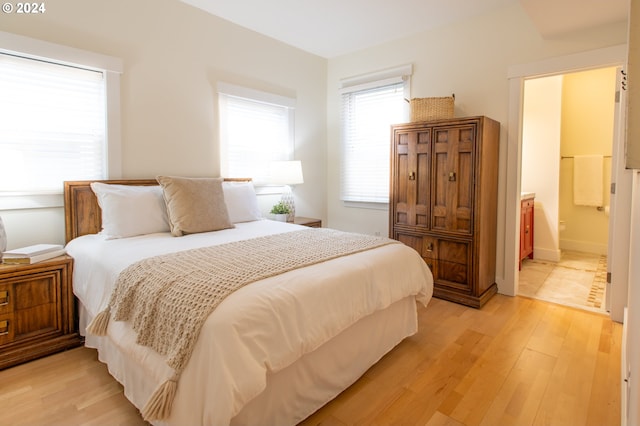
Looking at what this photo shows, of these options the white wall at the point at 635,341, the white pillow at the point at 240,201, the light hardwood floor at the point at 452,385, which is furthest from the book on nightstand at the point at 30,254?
the white wall at the point at 635,341

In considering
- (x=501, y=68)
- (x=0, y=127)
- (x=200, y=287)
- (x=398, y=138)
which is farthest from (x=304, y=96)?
(x=200, y=287)

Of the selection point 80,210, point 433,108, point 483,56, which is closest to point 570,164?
point 483,56

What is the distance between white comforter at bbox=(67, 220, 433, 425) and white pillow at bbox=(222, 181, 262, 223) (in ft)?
2.52

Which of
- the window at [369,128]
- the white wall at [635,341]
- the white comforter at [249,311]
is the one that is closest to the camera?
the white wall at [635,341]

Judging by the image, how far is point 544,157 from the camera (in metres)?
4.79

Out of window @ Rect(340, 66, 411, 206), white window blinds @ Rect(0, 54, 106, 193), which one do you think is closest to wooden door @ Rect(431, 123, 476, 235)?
window @ Rect(340, 66, 411, 206)

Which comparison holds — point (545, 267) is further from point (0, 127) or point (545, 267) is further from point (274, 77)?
point (0, 127)

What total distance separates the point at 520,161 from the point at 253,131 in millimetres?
2777

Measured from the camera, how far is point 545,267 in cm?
441

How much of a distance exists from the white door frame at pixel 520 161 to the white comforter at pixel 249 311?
146cm

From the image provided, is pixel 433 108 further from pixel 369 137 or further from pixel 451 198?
pixel 369 137

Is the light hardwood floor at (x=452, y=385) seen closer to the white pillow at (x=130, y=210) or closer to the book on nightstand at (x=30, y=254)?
the book on nightstand at (x=30, y=254)

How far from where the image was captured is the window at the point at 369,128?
4.11 meters

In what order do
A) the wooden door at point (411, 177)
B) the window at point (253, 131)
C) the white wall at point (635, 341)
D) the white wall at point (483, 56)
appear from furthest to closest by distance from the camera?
the window at point (253, 131)
the wooden door at point (411, 177)
the white wall at point (483, 56)
the white wall at point (635, 341)
